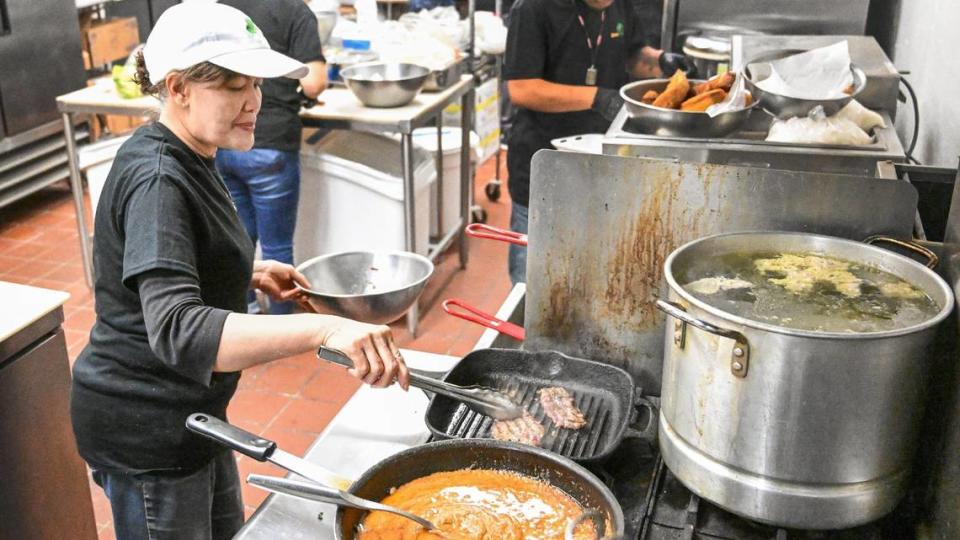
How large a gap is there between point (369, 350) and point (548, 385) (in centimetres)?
49

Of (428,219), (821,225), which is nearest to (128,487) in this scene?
(821,225)

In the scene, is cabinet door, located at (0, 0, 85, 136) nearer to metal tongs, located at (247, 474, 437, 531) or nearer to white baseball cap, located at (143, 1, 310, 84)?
white baseball cap, located at (143, 1, 310, 84)

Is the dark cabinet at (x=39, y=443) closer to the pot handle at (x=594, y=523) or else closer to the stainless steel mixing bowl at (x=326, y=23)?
the pot handle at (x=594, y=523)

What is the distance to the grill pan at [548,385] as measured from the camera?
146 centimetres

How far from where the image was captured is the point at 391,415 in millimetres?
1644

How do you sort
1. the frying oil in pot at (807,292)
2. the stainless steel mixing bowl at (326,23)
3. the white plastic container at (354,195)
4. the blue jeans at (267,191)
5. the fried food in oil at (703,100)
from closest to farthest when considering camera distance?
1. the frying oil in pot at (807,292)
2. the fried food in oil at (703,100)
3. the blue jeans at (267,191)
4. the white plastic container at (354,195)
5. the stainless steel mixing bowl at (326,23)

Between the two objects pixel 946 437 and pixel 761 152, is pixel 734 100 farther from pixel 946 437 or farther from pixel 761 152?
pixel 946 437

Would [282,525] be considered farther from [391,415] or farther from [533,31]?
[533,31]

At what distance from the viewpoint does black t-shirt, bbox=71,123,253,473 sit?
4.38 feet

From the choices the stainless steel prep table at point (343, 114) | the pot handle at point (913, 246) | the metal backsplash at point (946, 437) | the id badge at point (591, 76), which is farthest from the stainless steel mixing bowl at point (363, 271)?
the stainless steel prep table at point (343, 114)

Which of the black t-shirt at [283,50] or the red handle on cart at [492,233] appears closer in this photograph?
the red handle on cart at [492,233]

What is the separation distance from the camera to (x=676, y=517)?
49.9 inches

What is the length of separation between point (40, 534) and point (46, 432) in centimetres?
27

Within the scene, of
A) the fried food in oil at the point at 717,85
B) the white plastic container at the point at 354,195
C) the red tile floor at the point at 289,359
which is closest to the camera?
the fried food in oil at the point at 717,85
